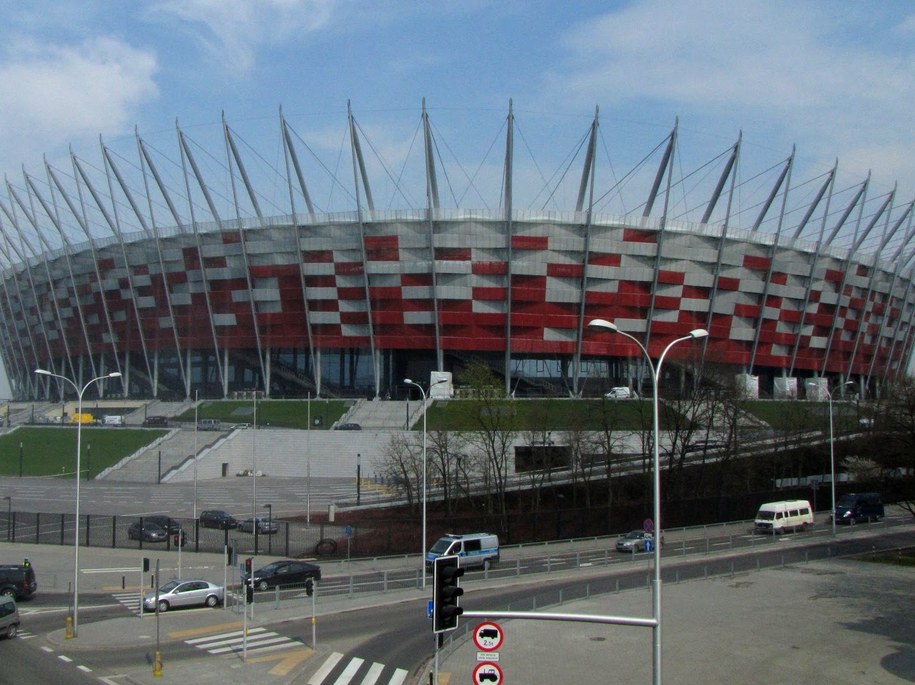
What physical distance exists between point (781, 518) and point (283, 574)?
27.9m

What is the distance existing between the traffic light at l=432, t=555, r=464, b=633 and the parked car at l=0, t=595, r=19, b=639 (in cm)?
1575

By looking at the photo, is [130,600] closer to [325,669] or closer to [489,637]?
[325,669]

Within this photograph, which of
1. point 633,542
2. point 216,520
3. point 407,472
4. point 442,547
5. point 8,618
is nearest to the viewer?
point 8,618

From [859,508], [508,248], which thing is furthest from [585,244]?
[859,508]

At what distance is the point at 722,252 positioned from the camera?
3287 inches

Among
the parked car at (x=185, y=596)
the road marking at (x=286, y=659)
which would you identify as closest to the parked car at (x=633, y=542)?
the parked car at (x=185, y=596)

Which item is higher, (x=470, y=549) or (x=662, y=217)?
(x=662, y=217)

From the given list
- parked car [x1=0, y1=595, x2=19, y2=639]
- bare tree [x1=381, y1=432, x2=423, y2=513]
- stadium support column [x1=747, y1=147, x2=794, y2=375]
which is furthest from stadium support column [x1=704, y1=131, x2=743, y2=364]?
parked car [x1=0, y1=595, x2=19, y2=639]

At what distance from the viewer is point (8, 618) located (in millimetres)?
23641

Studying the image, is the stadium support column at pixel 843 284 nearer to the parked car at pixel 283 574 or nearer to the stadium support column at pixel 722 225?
the stadium support column at pixel 722 225

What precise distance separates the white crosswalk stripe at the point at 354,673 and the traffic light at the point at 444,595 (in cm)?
650

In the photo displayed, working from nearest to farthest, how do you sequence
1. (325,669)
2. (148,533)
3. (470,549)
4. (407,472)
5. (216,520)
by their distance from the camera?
(325,669) < (470,549) < (148,533) < (216,520) < (407,472)

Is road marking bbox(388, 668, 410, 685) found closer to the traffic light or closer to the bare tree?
the traffic light

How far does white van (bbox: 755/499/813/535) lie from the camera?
1839 inches
